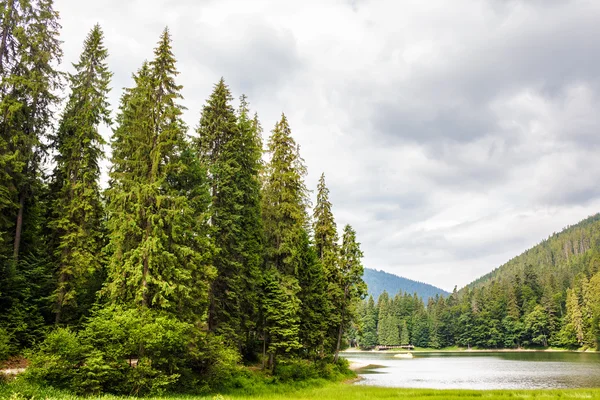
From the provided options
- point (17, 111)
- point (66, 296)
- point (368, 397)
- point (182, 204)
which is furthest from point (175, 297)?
point (17, 111)

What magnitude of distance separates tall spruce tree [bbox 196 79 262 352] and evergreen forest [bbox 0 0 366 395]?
0.10 metres

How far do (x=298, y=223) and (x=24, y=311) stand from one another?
1999 cm

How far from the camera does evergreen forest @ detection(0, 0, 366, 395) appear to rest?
64.3 feet

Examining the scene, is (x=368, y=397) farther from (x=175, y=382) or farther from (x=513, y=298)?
(x=513, y=298)

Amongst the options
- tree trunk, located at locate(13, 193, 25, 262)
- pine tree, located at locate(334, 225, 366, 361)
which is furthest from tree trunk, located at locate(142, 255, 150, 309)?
pine tree, located at locate(334, 225, 366, 361)

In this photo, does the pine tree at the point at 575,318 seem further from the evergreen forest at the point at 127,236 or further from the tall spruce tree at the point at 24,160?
the tall spruce tree at the point at 24,160

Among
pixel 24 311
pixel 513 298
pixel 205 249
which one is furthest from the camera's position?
pixel 513 298

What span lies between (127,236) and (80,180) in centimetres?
625

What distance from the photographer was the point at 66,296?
23469mm

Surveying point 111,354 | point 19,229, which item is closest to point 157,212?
point 111,354

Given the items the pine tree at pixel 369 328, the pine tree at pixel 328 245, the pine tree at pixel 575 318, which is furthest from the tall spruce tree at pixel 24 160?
the pine tree at pixel 369 328

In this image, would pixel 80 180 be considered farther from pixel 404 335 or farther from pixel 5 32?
pixel 404 335

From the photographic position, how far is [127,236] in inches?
866

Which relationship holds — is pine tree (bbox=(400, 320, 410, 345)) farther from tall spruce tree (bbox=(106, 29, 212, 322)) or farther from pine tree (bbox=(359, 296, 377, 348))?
tall spruce tree (bbox=(106, 29, 212, 322))
